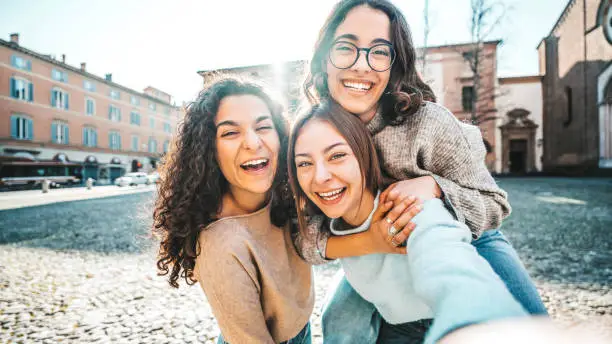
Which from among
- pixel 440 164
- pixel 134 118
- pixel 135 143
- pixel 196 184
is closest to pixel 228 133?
pixel 196 184

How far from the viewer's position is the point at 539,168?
84.2 feet

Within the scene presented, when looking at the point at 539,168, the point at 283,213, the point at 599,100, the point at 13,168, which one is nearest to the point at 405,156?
the point at 283,213

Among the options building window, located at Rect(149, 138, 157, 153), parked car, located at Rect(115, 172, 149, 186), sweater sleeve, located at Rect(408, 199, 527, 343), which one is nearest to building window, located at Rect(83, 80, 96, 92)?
building window, located at Rect(149, 138, 157, 153)

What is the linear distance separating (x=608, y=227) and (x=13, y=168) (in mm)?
34109

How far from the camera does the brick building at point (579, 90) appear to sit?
727 inches

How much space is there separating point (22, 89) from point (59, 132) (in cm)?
482

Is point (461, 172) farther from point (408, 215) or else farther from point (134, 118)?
point (134, 118)

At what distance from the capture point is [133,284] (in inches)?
163

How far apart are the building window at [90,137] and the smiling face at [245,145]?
39.9 meters

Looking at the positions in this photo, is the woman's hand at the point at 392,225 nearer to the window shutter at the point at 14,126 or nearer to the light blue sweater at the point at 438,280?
the light blue sweater at the point at 438,280

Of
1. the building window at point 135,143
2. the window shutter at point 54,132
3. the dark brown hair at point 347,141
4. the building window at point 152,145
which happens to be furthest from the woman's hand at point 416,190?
the building window at point 152,145

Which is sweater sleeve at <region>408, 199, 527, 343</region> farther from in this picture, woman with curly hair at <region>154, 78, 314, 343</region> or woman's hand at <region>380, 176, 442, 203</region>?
woman with curly hair at <region>154, 78, 314, 343</region>

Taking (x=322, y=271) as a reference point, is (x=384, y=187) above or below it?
above

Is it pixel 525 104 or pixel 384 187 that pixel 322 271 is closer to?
pixel 384 187
